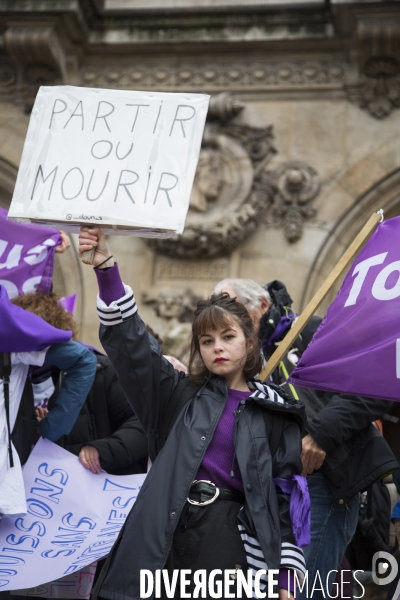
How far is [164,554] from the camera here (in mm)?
3186

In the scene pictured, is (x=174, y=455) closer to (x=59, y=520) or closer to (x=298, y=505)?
(x=298, y=505)

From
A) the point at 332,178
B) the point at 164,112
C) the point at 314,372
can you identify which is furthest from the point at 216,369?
the point at 332,178

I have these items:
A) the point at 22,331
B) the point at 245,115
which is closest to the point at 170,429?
the point at 22,331

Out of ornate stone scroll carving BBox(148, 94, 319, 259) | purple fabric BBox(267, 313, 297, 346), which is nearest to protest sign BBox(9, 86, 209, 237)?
purple fabric BBox(267, 313, 297, 346)

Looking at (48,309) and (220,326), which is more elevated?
(48,309)

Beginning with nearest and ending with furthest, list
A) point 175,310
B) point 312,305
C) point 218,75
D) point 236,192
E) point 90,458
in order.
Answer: point 312,305 → point 90,458 → point 175,310 → point 236,192 → point 218,75

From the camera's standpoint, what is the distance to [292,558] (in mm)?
3264

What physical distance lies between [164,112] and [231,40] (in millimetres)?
4814

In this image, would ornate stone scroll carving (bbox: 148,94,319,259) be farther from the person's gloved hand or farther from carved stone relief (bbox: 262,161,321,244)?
the person's gloved hand

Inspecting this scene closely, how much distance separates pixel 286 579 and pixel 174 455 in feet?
1.83

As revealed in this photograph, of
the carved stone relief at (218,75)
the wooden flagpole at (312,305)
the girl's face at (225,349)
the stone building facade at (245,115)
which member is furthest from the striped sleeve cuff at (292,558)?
the carved stone relief at (218,75)

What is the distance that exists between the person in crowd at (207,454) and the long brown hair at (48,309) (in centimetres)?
110

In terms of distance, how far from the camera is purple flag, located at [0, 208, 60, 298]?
18.1ft

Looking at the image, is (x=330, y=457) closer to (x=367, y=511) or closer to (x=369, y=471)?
(x=369, y=471)
